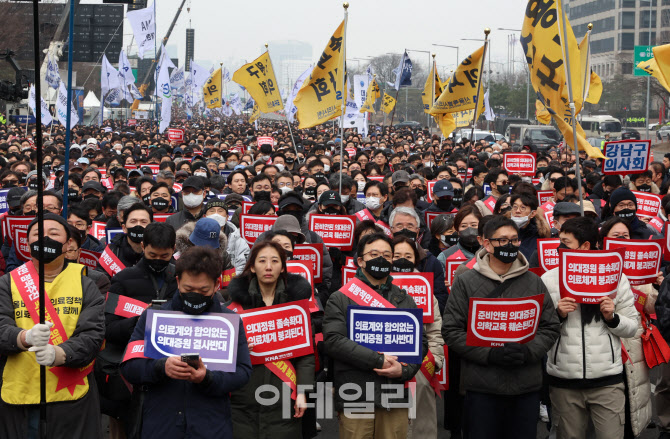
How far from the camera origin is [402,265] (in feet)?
19.8

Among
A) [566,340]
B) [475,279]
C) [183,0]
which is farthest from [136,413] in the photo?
[183,0]

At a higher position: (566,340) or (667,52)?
(667,52)

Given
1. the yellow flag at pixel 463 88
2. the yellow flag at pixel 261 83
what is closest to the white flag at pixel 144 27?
the yellow flag at pixel 261 83

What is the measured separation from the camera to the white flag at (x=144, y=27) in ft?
92.4

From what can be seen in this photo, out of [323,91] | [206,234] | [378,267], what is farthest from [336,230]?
Result: [323,91]

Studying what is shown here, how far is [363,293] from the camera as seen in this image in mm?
5156

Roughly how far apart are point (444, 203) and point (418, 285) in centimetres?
369

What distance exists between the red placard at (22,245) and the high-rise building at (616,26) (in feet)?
276

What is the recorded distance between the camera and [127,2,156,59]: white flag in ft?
92.4

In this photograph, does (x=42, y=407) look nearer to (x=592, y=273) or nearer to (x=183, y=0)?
(x=592, y=273)

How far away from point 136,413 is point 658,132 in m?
54.9

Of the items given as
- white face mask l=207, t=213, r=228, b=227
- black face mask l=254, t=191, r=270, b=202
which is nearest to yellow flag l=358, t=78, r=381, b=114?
black face mask l=254, t=191, r=270, b=202

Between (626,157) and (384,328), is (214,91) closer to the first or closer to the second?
(626,157)

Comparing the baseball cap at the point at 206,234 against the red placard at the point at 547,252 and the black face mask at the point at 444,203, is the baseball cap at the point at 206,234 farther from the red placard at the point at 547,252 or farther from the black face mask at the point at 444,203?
the black face mask at the point at 444,203
